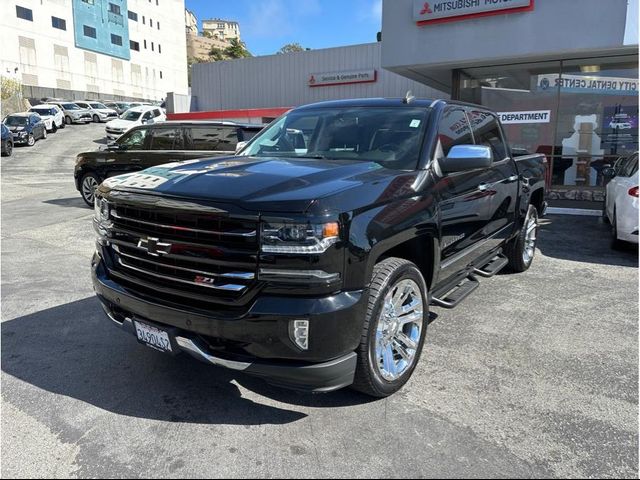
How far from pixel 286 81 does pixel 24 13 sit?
4307 centimetres

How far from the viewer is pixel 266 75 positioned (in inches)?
1131

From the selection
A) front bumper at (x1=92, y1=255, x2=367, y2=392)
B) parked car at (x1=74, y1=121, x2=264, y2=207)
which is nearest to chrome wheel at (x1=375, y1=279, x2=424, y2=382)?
front bumper at (x1=92, y1=255, x2=367, y2=392)

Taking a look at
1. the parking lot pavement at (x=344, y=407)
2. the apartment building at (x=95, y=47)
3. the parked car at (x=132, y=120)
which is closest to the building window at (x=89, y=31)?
the apartment building at (x=95, y=47)

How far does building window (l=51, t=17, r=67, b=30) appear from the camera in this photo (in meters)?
57.8

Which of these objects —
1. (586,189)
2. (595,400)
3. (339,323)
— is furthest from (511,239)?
(586,189)

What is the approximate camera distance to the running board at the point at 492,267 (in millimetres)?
4922

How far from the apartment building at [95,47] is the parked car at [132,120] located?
103 ft

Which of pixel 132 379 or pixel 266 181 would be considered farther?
pixel 132 379

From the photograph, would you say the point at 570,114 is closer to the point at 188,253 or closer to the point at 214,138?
the point at 214,138

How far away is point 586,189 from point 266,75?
20763mm

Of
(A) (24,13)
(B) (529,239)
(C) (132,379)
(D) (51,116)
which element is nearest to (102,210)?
(C) (132,379)

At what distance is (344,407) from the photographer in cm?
311

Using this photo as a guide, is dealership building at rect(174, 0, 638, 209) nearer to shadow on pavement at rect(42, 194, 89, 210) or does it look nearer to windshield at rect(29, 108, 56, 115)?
shadow on pavement at rect(42, 194, 89, 210)

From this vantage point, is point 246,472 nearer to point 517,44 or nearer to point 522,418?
point 522,418
